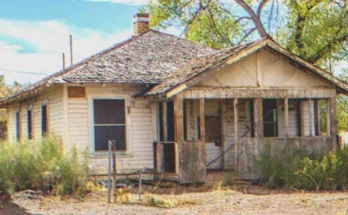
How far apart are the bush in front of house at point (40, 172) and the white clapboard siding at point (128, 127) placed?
2.14m

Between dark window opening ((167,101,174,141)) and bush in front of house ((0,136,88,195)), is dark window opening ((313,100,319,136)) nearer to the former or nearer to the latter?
dark window opening ((167,101,174,141))

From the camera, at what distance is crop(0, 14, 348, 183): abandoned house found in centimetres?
1856

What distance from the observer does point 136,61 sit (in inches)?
830

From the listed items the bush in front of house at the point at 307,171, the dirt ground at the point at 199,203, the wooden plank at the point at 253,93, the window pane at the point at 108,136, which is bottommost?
the dirt ground at the point at 199,203

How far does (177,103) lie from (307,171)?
159 inches

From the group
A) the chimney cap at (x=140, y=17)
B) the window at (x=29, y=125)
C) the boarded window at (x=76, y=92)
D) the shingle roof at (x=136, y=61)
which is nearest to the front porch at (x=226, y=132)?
the shingle roof at (x=136, y=61)

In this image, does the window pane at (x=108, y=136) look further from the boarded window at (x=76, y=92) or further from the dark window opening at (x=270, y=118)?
the dark window opening at (x=270, y=118)

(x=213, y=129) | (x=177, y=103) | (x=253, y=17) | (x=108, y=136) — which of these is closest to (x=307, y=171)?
(x=177, y=103)

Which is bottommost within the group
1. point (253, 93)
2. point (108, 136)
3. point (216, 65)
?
point (108, 136)

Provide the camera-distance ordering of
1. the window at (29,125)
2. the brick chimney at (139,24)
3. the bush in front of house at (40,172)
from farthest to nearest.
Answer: the brick chimney at (139,24), the window at (29,125), the bush in front of house at (40,172)

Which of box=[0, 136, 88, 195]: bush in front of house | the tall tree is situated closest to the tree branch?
the tall tree

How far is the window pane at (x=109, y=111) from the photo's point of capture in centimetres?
1956

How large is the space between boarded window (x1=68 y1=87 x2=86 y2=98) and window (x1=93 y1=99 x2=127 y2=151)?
46 cm

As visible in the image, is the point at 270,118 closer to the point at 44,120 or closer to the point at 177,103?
the point at 177,103
